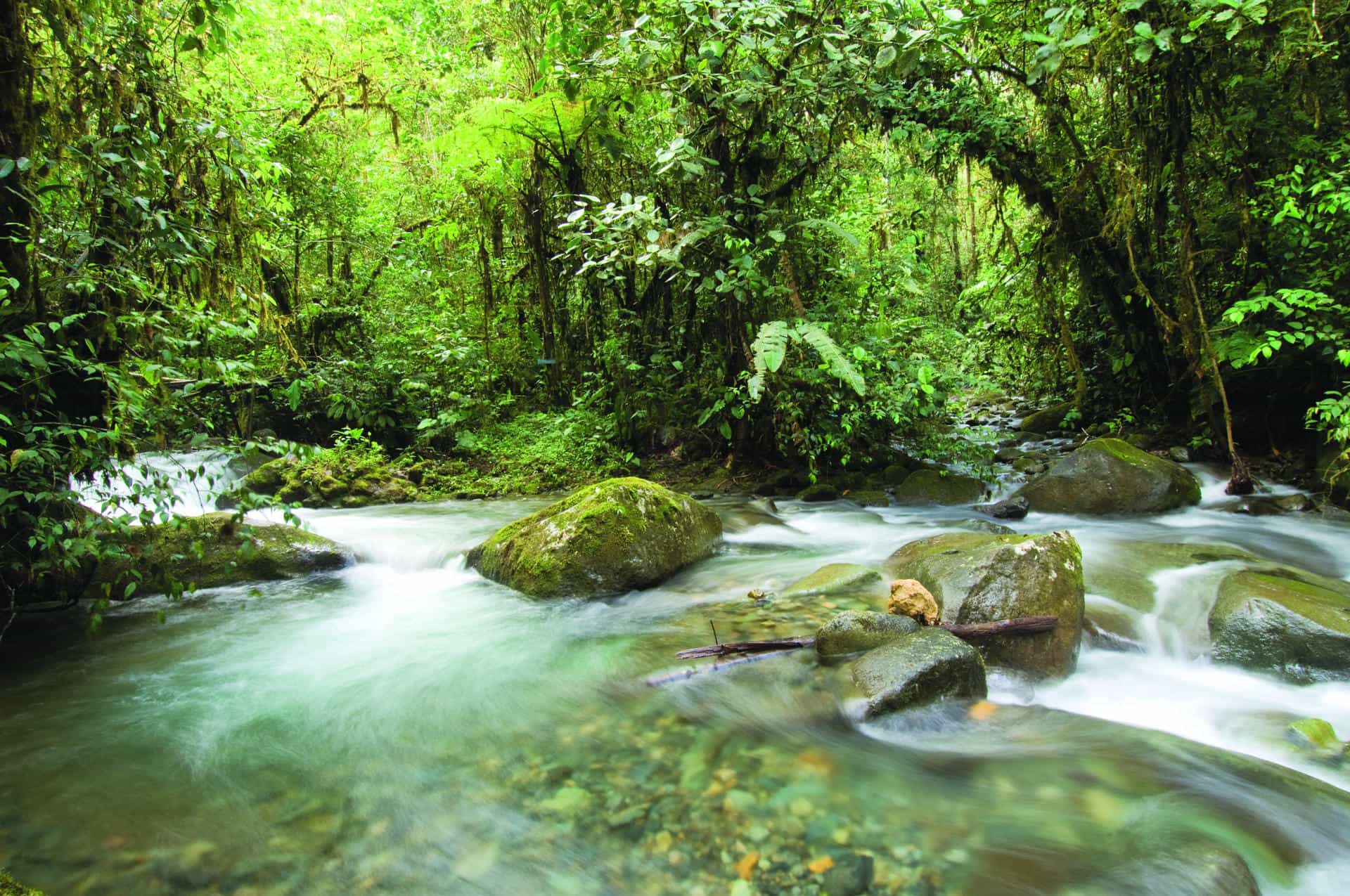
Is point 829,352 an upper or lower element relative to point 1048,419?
upper

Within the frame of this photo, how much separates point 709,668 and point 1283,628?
2.93m

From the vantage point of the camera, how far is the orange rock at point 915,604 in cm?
392

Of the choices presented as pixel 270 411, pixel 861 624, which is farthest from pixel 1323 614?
pixel 270 411

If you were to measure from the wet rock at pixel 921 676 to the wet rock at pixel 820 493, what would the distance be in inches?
178

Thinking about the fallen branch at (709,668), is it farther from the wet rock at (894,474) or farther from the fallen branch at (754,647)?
the wet rock at (894,474)

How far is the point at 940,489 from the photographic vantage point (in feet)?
25.2

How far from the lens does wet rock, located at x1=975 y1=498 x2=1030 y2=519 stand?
6984 millimetres

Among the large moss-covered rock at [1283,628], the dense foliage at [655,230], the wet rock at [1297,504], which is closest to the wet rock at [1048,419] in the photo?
the dense foliage at [655,230]

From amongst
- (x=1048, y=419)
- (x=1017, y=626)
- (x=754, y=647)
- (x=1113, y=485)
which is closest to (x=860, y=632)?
(x=754, y=647)

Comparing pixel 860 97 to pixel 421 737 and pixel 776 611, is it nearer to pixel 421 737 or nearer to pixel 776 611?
pixel 776 611

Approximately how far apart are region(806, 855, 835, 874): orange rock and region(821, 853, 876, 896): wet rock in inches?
0.5

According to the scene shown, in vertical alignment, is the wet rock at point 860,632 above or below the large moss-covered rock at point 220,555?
below

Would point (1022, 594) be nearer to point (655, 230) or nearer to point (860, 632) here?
point (860, 632)

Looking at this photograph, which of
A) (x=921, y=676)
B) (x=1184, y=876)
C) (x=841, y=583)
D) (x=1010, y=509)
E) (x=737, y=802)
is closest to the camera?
(x=1184, y=876)
